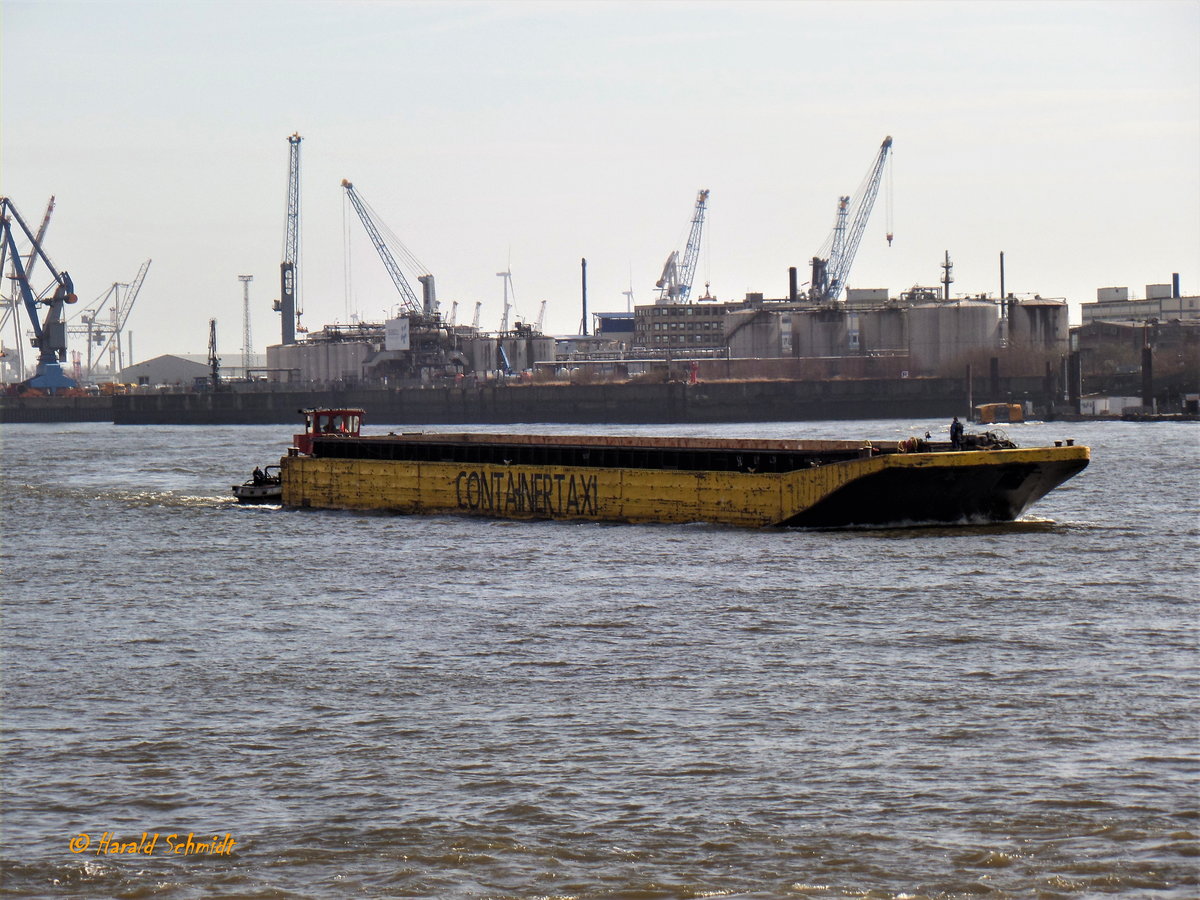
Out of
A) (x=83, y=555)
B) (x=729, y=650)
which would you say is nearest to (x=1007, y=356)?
(x=83, y=555)

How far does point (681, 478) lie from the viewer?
4825cm

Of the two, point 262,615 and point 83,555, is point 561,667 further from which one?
point 83,555

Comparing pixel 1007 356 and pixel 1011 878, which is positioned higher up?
pixel 1007 356

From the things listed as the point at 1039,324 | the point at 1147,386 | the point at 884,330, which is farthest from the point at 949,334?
the point at 1147,386

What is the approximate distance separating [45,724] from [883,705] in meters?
13.0

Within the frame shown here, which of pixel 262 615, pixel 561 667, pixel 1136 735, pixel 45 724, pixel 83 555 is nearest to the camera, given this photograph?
pixel 1136 735

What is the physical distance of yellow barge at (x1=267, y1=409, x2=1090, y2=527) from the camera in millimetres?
43406

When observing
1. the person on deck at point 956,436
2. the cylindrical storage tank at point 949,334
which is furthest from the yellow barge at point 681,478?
the cylindrical storage tank at point 949,334

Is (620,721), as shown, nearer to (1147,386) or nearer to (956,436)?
(956,436)

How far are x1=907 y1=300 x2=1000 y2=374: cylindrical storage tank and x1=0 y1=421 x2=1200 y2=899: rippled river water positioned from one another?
13800 cm

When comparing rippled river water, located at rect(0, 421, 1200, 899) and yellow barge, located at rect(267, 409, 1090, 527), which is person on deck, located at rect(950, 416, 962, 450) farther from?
rippled river water, located at rect(0, 421, 1200, 899)

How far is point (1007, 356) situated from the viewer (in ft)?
584

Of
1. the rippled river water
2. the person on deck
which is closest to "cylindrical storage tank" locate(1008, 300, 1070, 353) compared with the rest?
the person on deck

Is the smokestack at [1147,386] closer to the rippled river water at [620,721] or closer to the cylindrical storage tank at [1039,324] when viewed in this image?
the cylindrical storage tank at [1039,324]
